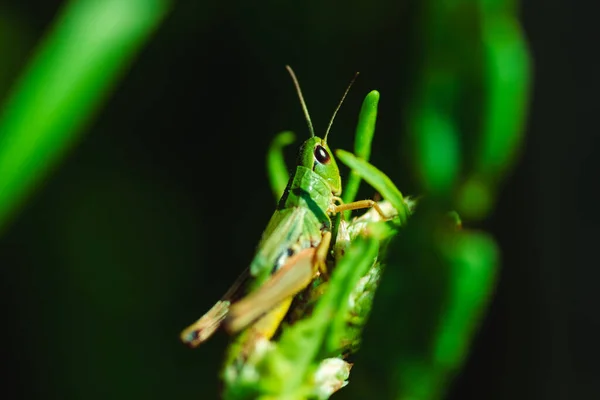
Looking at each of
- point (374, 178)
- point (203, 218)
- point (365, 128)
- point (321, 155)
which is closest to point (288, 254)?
point (321, 155)

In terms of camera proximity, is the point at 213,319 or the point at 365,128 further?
the point at 213,319

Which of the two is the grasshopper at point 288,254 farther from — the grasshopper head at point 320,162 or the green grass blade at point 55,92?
the green grass blade at point 55,92

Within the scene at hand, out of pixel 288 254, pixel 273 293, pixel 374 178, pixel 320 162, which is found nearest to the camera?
pixel 374 178

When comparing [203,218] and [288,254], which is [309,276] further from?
[203,218]

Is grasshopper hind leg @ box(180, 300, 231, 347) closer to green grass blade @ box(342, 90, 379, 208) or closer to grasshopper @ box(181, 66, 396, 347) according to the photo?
grasshopper @ box(181, 66, 396, 347)

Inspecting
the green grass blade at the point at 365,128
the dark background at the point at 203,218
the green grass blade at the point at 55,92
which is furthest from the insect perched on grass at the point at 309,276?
the dark background at the point at 203,218

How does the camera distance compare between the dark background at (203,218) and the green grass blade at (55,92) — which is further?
the dark background at (203,218)

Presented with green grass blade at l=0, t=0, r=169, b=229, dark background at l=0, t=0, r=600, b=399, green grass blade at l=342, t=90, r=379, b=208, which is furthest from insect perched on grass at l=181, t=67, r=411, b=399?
dark background at l=0, t=0, r=600, b=399
